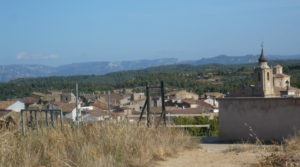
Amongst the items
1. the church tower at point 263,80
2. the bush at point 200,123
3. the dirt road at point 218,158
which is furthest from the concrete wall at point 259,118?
the church tower at point 263,80

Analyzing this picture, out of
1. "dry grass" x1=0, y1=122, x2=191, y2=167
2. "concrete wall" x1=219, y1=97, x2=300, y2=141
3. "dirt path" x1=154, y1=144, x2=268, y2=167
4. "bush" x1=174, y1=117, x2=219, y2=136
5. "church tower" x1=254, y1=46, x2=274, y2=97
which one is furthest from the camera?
"church tower" x1=254, y1=46, x2=274, y2=97

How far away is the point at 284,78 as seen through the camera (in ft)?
294

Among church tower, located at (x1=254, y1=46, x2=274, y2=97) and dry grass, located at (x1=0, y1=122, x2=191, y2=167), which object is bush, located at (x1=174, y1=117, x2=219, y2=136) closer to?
dry grass, located at (x1=0, y1=122, x2=191, y2=167)

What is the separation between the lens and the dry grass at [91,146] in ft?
25.5

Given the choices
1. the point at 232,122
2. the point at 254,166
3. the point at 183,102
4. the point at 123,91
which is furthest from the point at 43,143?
the point at 123,91

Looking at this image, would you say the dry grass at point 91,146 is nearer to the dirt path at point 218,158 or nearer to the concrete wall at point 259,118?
the dirt path at point 218,158

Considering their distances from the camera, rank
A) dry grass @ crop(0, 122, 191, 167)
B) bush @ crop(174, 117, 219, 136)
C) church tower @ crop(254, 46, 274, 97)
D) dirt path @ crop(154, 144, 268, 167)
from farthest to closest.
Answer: church tower @ crop(254, 46, 274, 97) → bush @ crop(174, 117, 219, 136) → dirt path @ crop(154, 144, 268, 167) → dry grass @ crop(0, 122, 191, 167)

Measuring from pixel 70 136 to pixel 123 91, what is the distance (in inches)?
4681

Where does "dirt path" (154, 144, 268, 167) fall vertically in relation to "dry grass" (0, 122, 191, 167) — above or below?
below

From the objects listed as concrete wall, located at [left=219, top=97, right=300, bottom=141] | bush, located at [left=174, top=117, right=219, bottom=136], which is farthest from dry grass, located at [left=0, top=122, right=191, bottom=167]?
bush, located at [left=174, top=117, right=219, bottom=136]

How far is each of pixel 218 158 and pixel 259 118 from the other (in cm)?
487

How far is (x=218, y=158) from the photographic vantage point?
9.56 meters

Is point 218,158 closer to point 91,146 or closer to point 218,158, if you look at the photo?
point 218,158

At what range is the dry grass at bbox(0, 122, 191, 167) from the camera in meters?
7.77
